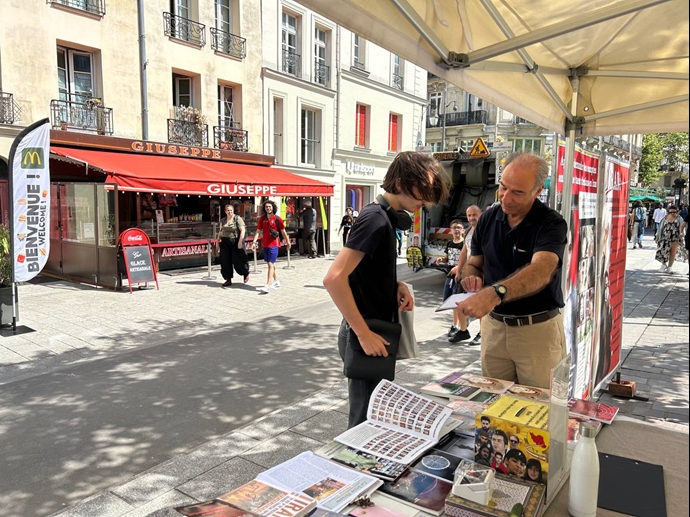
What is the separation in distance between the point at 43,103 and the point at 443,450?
13.1 metres

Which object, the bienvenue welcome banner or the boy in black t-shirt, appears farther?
the bienvenue welcome banner

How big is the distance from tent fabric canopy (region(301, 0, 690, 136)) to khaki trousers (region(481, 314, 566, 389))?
125cm

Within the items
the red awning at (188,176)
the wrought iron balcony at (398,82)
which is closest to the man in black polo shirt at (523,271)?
the red awning at (188,176)

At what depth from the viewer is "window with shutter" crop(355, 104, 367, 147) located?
22328mm

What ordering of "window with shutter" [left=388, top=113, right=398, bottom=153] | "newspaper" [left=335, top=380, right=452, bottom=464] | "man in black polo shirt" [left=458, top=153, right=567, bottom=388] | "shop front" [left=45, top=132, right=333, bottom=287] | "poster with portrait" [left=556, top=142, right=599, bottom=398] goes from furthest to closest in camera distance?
1. "window with shutter" [left=388, top=113, right=398, bottom=153]
2. "shop front" [left=45, top=132, right=333, bottom=287]
3. "poster with portrait" [left=556, top=142, right=599, bottom=398]
4. "man in black polo shirt" [left=458, top=153, right=567, bottom=388]
5. "newspaper" [left=335, top=380, right=452, bottom=464]

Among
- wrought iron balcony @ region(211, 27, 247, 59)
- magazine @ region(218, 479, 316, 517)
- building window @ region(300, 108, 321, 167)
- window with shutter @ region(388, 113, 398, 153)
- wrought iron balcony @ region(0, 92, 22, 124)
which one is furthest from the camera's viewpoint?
window with shutter @ region(388, 113, 398, 153)

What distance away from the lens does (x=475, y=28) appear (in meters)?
2.88

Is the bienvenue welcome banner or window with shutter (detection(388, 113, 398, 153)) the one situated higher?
window with shutter (detection(388, 113, 398, 153))

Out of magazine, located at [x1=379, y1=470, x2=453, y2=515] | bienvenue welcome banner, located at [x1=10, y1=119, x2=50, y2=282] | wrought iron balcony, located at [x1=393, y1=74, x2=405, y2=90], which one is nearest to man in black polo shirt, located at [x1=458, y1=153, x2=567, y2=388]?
magazine, located at [x1=379, y1=470, x2=453, y2=515]

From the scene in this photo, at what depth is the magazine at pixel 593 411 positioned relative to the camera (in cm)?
225

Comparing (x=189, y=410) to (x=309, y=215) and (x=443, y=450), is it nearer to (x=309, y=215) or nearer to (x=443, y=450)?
(x=443, y=450)

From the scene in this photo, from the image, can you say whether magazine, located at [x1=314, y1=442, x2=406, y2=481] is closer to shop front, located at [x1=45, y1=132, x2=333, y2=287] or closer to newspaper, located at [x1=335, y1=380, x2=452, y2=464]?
newspaper, located at [x1=335, y1=380, x2=452, y2=464]


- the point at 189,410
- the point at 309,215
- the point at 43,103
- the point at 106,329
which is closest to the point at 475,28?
the point at 189,410

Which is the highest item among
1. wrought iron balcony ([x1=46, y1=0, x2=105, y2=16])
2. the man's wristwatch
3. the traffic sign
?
wrought iron balcony ([x1=46, y1=0, x2=105, y2=16])
